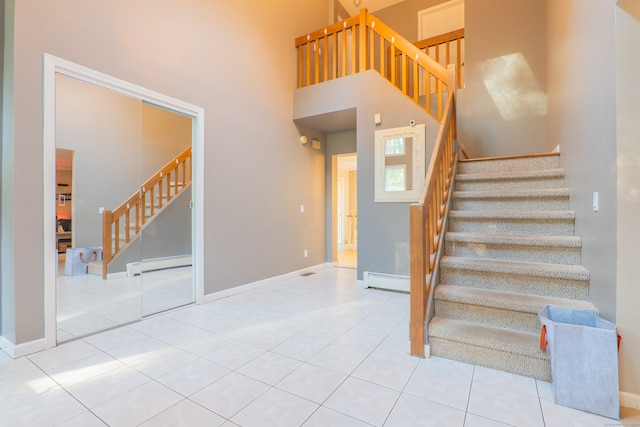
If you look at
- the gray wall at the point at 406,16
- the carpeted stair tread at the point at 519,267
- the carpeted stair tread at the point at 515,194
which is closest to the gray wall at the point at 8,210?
the carpeted stair tread at the point at 519,267

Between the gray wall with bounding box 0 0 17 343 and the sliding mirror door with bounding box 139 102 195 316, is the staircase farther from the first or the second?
the gray wall with bounding box 0 0 17 343

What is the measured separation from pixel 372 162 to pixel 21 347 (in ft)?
13.2

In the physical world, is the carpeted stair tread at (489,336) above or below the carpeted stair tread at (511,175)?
below

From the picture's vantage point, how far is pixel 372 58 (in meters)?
4.39

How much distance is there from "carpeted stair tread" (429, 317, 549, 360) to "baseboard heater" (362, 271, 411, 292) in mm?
1647

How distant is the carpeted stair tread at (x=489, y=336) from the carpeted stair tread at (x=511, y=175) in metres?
1.68

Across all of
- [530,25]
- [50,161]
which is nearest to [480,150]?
[530,25]

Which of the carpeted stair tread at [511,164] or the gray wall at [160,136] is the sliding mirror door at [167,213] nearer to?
the gray wall at [160,136]

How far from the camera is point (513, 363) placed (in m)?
1.97

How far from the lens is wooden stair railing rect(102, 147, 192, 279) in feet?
10.1

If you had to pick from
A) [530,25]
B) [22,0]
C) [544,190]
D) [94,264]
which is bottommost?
[94,264]

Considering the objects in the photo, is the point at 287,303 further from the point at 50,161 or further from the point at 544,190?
the point at 544,190

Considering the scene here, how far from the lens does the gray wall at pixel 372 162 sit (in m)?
4.07

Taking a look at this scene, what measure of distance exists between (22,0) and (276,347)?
10.8 feet
